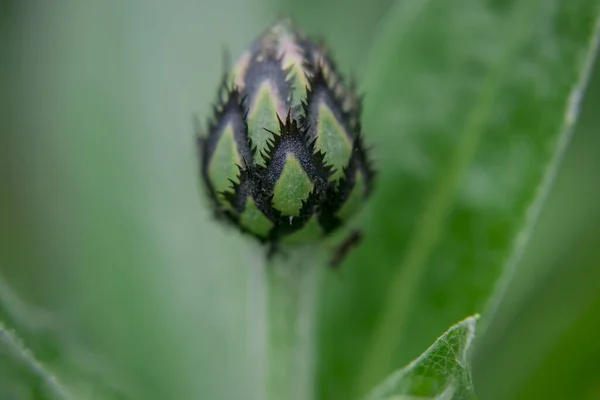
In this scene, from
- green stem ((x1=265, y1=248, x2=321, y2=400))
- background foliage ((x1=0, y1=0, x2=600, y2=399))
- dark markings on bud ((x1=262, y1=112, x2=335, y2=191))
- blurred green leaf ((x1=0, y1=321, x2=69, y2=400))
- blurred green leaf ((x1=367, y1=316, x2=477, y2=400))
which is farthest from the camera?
background foliage ((x1=0, y1=0, x2=600, y2=399))

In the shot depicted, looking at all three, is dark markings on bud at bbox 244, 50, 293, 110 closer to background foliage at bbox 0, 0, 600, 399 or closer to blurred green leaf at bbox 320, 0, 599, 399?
background foliage at bbox 0, 0, 600, 399

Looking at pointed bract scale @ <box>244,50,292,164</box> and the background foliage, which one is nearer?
pointed bract scale @ <box>244,50,292,164</box>

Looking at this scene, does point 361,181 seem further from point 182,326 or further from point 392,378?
point 182,326

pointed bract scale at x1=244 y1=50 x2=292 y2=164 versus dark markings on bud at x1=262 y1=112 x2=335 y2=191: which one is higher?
pointed bract scale at x1=244 y1=50 x2=292 y2=164

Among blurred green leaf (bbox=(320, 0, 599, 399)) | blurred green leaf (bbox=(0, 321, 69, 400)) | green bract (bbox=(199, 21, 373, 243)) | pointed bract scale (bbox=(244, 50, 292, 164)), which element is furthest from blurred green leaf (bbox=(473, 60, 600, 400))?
blurred green leaf (bbox=(0, 321, 69, 400))

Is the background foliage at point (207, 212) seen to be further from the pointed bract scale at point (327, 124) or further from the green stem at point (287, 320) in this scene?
the pointed bract scale at point (327, 124)

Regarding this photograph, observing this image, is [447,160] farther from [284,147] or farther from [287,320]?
[284,147]

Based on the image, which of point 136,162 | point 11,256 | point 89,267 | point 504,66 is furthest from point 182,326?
point 504,66
